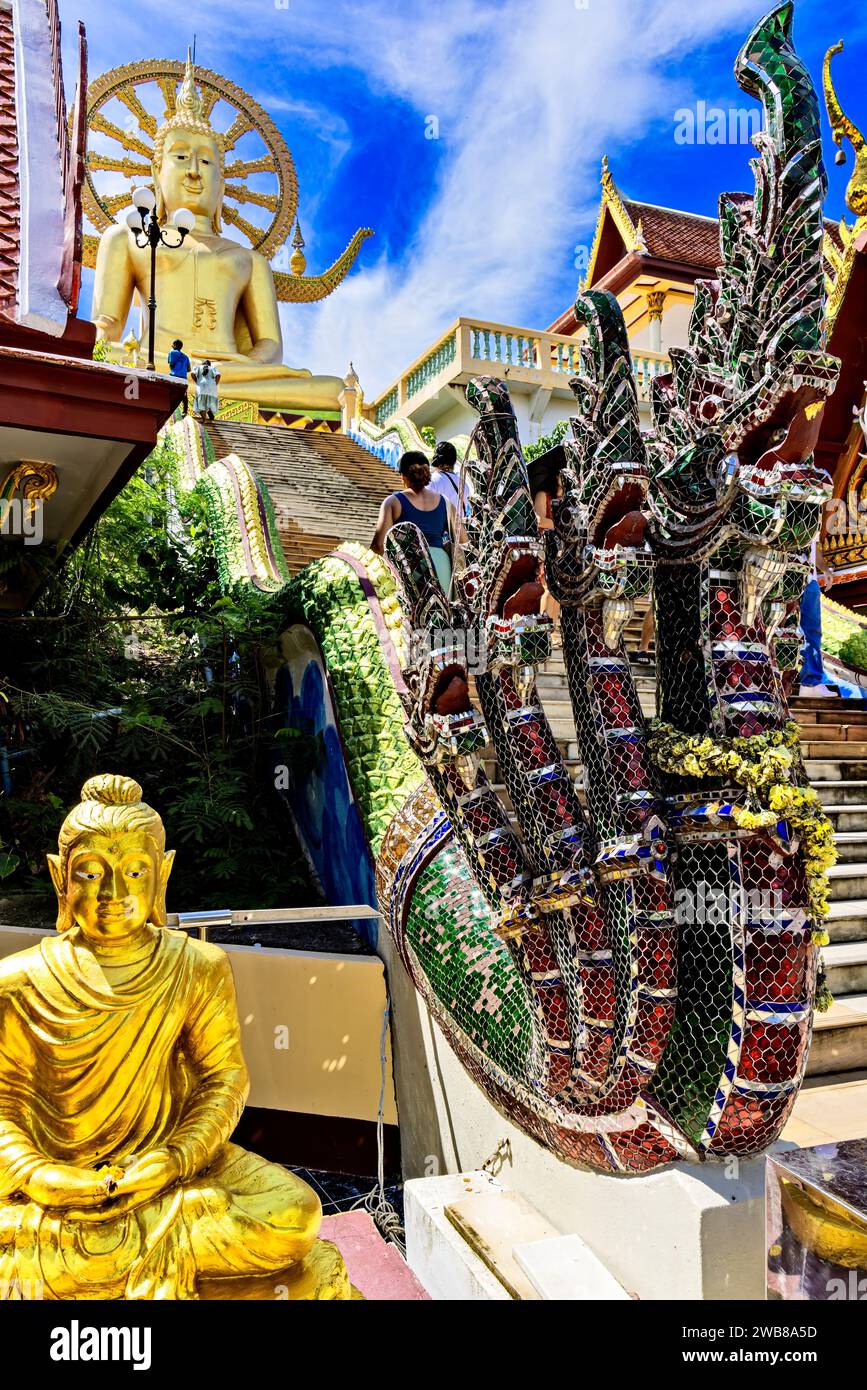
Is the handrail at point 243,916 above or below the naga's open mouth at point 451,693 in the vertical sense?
below

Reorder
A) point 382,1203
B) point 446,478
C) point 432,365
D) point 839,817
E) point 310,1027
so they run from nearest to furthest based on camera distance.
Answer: point 382,1203
point 310,1027
point 839,817
point 446,478
point 432,365

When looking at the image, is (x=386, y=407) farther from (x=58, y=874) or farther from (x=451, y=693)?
(x=58, y=874)

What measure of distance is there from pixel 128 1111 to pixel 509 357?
13.8 metres

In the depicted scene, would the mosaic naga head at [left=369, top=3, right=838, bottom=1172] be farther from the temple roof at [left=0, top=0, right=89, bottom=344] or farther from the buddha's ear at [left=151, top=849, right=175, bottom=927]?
the temple roof at [left=0, top=0, right=89, bottom=344]

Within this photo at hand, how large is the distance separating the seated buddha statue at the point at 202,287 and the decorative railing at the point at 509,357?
7.10 ft

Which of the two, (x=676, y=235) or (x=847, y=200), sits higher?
(x=676, y=235)

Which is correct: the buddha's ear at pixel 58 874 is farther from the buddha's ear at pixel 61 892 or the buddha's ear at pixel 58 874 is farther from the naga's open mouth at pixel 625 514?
the naga's open mouth at pixel 625 514

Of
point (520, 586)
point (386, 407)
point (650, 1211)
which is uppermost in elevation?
point (386, 407)

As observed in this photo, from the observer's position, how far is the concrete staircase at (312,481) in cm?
914

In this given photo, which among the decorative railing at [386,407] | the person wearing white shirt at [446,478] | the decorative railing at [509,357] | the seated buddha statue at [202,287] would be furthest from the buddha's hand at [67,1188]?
the decorative railing at [386,407]


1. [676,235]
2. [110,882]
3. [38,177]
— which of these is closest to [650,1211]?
[110,882]

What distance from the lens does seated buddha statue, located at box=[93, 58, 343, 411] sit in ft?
52.5

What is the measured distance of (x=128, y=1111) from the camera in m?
2.62

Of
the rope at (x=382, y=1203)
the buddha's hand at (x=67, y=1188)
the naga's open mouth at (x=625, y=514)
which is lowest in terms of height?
the rope at (x=382, y=1203)
